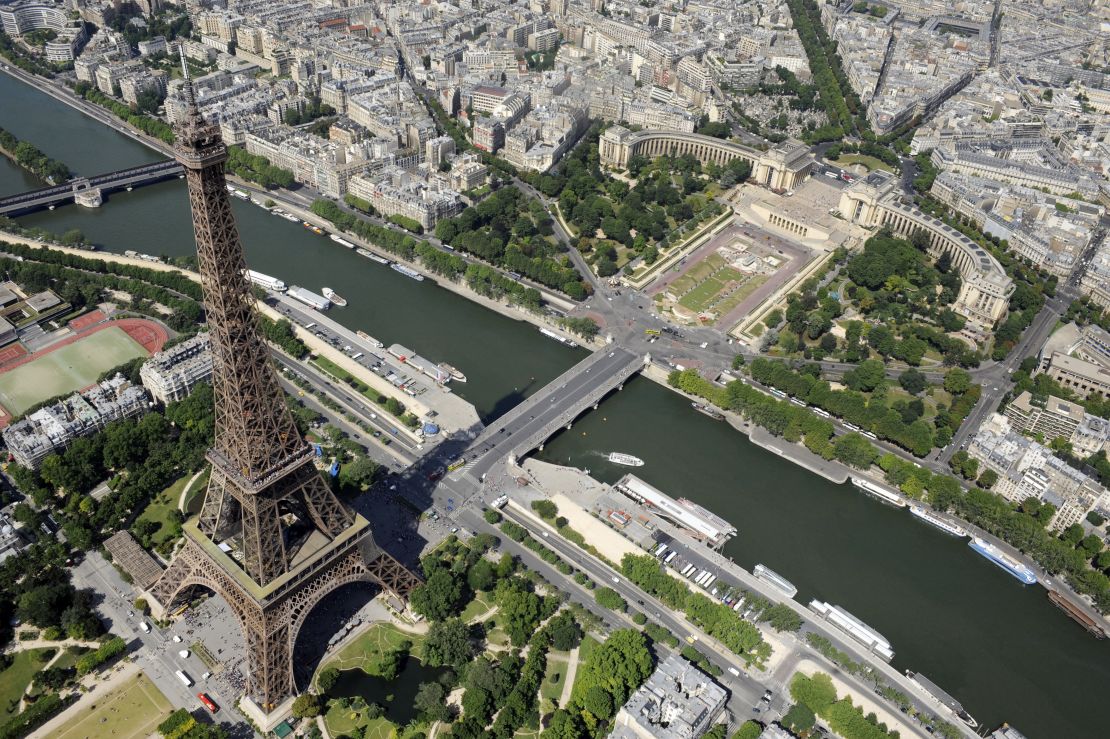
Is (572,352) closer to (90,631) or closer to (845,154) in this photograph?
(90,631)

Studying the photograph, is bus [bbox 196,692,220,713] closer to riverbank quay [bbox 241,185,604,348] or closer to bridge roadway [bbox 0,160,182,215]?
riverbank quay [bbox 241,185,604,348]

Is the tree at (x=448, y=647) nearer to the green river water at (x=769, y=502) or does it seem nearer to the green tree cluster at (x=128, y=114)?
the green river water at (x=769, y=502)

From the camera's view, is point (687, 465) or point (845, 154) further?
point (845, 154)

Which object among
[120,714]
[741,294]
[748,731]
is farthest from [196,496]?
[741,294]

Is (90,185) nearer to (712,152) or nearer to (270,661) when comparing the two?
(270,661)

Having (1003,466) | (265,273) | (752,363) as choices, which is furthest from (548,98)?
(1003,466)

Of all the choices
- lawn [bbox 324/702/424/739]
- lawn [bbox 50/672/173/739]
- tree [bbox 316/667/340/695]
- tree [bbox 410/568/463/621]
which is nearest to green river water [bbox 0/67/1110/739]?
tree [bbox 410/568/463/621]
